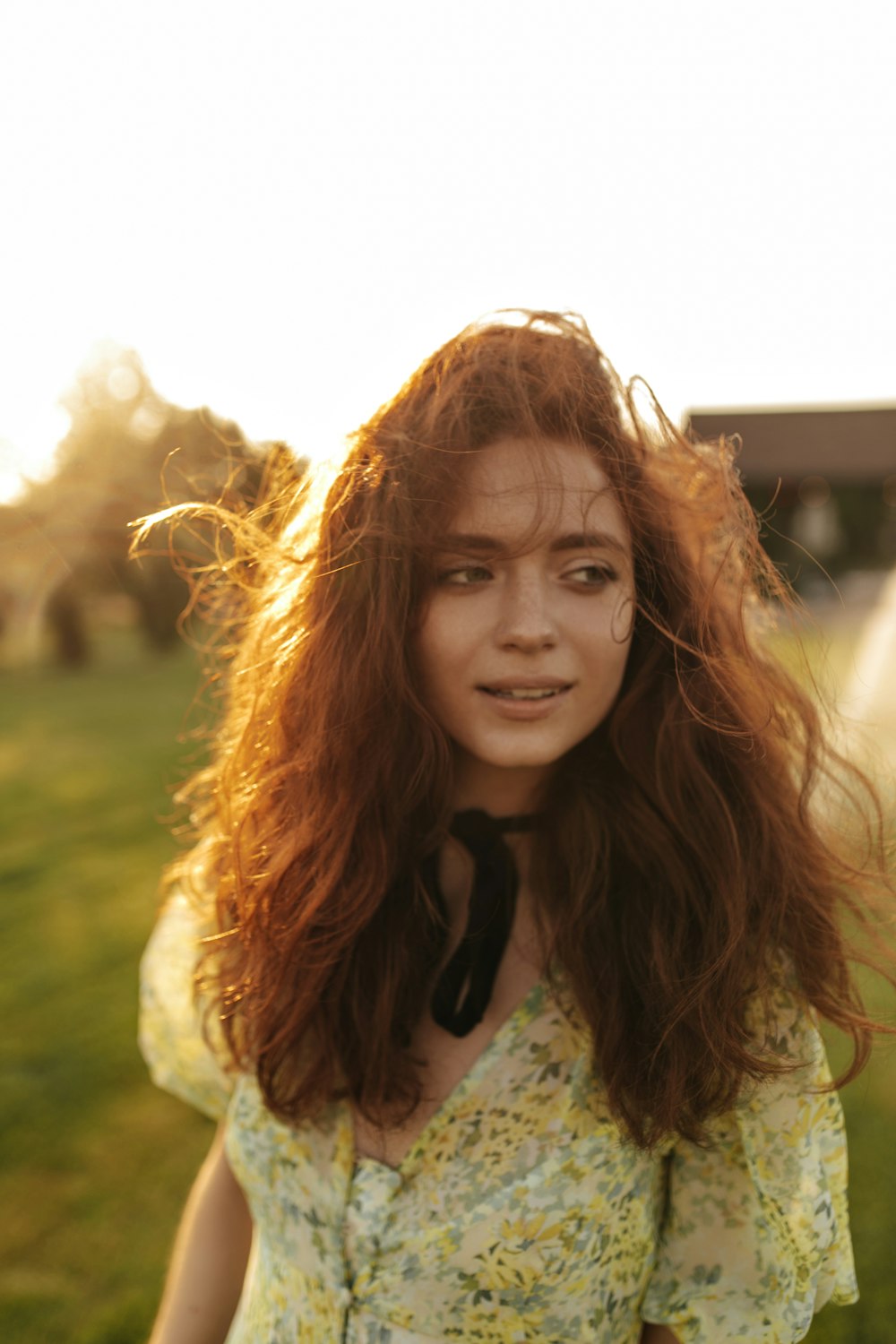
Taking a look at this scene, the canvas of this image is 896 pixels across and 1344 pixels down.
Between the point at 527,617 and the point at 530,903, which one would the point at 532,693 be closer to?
the point at 527,617

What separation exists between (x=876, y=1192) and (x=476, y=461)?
9.39 feet

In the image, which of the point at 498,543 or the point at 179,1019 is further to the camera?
the point at 179,1019

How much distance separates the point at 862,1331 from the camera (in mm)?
2459

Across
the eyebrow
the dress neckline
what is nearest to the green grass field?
the dress neckline

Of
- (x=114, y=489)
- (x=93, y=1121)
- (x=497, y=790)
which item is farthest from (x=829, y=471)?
(x=497, y=790)

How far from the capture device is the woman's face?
1.24 m

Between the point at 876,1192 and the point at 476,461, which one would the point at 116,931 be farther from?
the point at 476,461

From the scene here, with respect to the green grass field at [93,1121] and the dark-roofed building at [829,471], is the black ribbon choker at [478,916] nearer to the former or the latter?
the green grass field at [93,1121]

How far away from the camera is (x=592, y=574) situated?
50.8 inches

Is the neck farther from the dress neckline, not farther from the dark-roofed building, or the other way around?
the dark-roofed building

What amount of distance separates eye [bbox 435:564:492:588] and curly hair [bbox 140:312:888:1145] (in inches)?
1.7

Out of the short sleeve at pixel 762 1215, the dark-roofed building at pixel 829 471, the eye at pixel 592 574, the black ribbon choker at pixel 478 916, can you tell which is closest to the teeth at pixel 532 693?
the eye at pixel 592 574

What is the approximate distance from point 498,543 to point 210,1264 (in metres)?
1.32

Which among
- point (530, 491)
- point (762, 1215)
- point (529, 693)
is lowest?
point (762, 1215)
